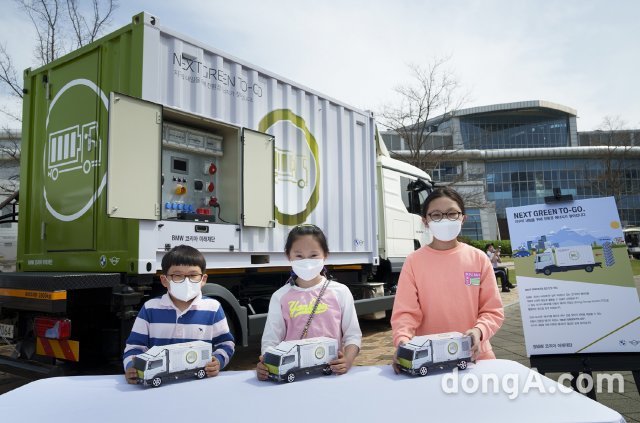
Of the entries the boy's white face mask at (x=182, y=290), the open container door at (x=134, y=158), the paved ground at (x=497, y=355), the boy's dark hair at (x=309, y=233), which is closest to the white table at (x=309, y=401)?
the boy's white face mask at (x=182, y=290)

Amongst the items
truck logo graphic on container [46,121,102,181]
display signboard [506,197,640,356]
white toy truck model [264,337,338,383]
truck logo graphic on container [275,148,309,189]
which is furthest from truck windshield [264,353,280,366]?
truck logo graphic on container [275,148,309,189]

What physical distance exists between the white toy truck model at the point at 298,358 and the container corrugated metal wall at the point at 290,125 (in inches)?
124

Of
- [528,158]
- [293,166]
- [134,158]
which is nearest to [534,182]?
[528,158]

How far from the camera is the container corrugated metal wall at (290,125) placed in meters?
4.31

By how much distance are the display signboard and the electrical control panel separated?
2992mm

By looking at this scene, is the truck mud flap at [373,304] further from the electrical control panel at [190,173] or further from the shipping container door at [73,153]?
the shipping container door at [73,153]

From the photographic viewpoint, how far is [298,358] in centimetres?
166

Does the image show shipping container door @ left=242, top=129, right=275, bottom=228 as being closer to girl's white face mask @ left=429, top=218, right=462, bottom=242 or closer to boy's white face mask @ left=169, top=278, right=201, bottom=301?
boy's white face mask @ left=169, top=278, right=201, bottom=301

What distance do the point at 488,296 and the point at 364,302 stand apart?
437 centimetres

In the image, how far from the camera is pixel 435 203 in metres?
2.27

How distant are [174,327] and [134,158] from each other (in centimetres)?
225

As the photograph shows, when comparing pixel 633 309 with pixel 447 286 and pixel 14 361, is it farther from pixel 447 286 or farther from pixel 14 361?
pixel 14 361

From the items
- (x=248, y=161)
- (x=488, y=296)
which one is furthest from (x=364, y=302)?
(x=488, y=296)

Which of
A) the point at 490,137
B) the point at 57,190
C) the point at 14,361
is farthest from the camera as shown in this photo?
the point at 490,137
